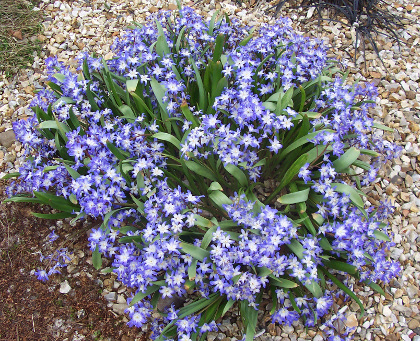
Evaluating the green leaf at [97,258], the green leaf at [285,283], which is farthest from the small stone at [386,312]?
the green leaf at [97,258]

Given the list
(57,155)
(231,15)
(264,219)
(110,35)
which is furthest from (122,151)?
(231,15)

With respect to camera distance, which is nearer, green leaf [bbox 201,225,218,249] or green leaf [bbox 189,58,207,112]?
green leaf [bbox 201,225,218,249]

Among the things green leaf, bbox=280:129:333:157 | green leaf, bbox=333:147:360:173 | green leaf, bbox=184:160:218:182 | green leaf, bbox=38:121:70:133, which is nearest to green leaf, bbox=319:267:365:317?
green leaf, bbox=333:147:360:173

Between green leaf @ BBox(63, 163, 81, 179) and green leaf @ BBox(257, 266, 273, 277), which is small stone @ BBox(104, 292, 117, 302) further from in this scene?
green leaf @ BBox(257, 266, 273, 277)

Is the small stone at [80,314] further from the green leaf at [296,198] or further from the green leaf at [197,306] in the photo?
the green leaf at [296,198]

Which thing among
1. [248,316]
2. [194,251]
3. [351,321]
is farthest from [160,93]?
[351,321]

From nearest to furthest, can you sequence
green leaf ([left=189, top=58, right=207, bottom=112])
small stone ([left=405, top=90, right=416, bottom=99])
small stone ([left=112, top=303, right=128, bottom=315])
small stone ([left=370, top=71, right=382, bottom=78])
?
small stone ([left=112, top=303, right=128, bottom=315]), green leaf ([left=189, top=58, right=207, bottom=112]), small stone ([left=405, top=90, right=416, bottom=99]), small stone ([left=370, top=71, right=382, bottom=78])
